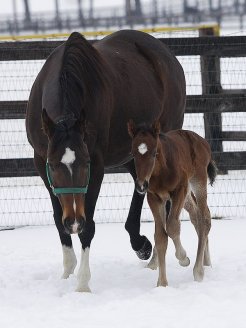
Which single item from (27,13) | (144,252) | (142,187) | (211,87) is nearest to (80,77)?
(142,187)

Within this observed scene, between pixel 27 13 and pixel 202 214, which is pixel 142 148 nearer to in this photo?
pixel 202 214

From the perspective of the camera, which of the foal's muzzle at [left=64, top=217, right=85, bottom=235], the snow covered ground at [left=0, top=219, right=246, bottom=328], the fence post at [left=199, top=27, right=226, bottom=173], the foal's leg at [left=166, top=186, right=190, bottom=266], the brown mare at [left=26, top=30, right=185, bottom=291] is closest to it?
the snow covered ground at [left=0, top=219, right=246, bottom=328]

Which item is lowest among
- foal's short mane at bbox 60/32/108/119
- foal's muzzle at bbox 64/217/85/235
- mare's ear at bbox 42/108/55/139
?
foal's muzzle at bbox 64/217/85/235

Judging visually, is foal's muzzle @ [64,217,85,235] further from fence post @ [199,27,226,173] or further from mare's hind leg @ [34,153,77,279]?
fence post @ [199,27,226,173]

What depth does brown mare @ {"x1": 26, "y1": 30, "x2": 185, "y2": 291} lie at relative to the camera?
4344 mm

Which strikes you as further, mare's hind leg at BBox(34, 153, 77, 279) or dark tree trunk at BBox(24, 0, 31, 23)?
dark tree trunk at BBox(24, 0, 31, 23)

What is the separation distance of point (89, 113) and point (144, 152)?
668 millimetres

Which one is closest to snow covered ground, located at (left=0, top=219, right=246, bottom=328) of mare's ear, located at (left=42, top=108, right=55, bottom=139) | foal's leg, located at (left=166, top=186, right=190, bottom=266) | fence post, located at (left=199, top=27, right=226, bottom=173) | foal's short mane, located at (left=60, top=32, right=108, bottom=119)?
foal's leg, located at (left=166, top=186, right=190, bottom=266)

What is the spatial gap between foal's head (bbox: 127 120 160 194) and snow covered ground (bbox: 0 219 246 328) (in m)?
0.68

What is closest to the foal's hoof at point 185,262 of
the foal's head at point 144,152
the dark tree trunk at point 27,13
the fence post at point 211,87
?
the foal's head at point 144,152

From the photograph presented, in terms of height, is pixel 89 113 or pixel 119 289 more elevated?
pixel 89 113

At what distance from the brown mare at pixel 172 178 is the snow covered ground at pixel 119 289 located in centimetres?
22

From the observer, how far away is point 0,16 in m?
40.0

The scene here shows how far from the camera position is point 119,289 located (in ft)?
15.4
